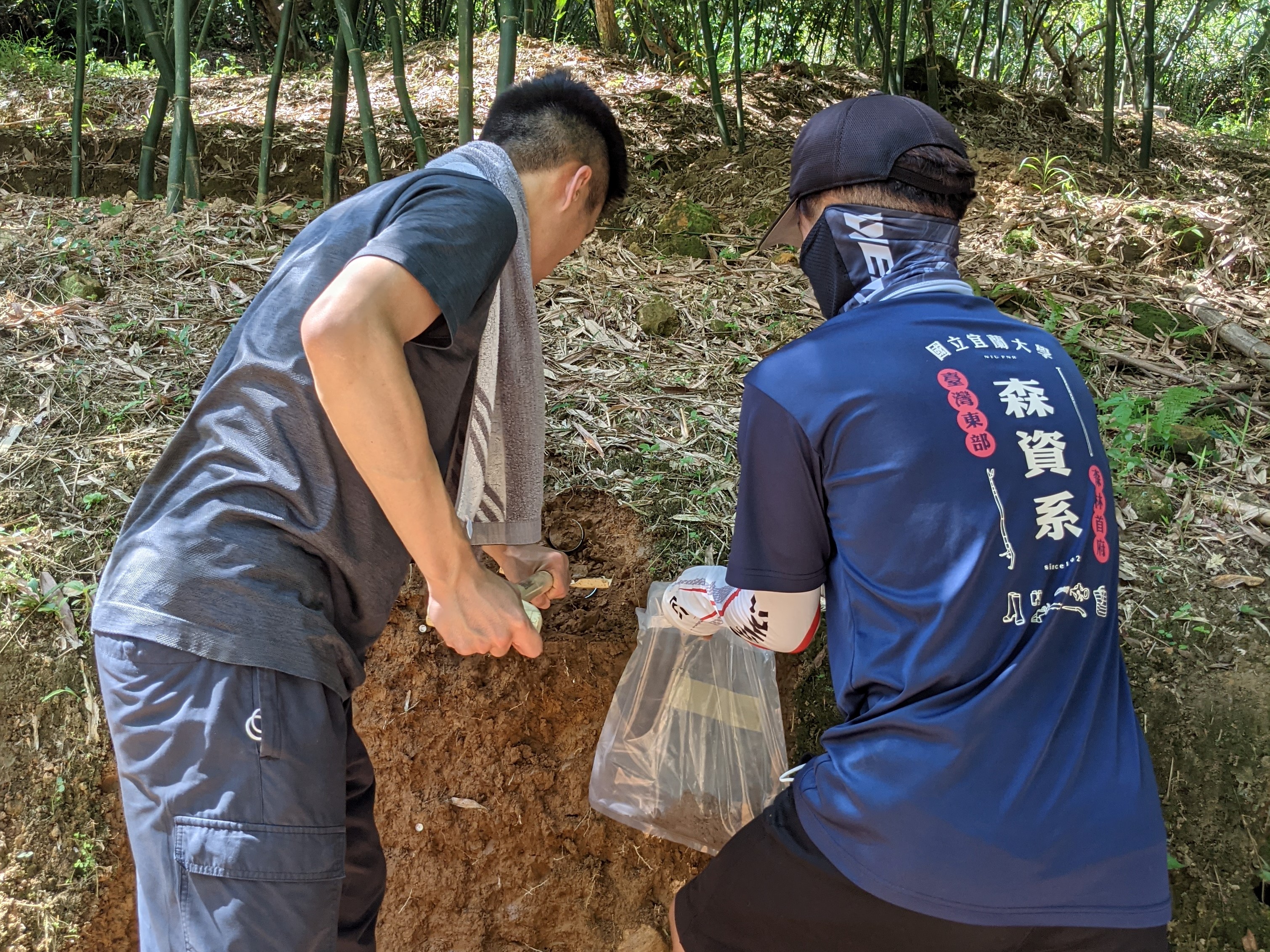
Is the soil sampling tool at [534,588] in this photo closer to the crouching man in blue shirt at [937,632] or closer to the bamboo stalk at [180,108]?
the crouching man in blue shirt at [937,632]

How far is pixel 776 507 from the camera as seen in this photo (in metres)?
1.37

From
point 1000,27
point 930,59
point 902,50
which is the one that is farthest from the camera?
point 1000,27

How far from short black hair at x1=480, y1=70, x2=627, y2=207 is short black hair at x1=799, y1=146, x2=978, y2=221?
1.47ft

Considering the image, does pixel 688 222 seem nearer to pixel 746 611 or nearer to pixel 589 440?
pixel 589 440

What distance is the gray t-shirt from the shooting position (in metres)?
A: 1.28

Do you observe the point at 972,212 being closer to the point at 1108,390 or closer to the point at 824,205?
the point at 1108,390

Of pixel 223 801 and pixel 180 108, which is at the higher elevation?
pixel 180 108

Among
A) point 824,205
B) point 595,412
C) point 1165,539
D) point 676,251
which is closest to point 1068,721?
point 824,205

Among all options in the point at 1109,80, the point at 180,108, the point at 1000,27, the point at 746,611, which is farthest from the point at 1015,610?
the point at 1000,27

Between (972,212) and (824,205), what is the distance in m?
3.38

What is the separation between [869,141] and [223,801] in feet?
4.60

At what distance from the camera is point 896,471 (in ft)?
4.17

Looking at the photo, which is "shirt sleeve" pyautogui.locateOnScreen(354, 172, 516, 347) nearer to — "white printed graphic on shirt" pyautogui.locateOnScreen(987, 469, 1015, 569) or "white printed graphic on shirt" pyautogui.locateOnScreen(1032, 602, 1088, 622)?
"white printed graphic on shirt" pyautogui.locateOnScreen(987, 469, 1015, 569)

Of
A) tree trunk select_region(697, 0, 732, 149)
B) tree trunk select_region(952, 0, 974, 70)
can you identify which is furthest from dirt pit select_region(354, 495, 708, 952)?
tree trunk select_region(952, 0, 974, 70)
